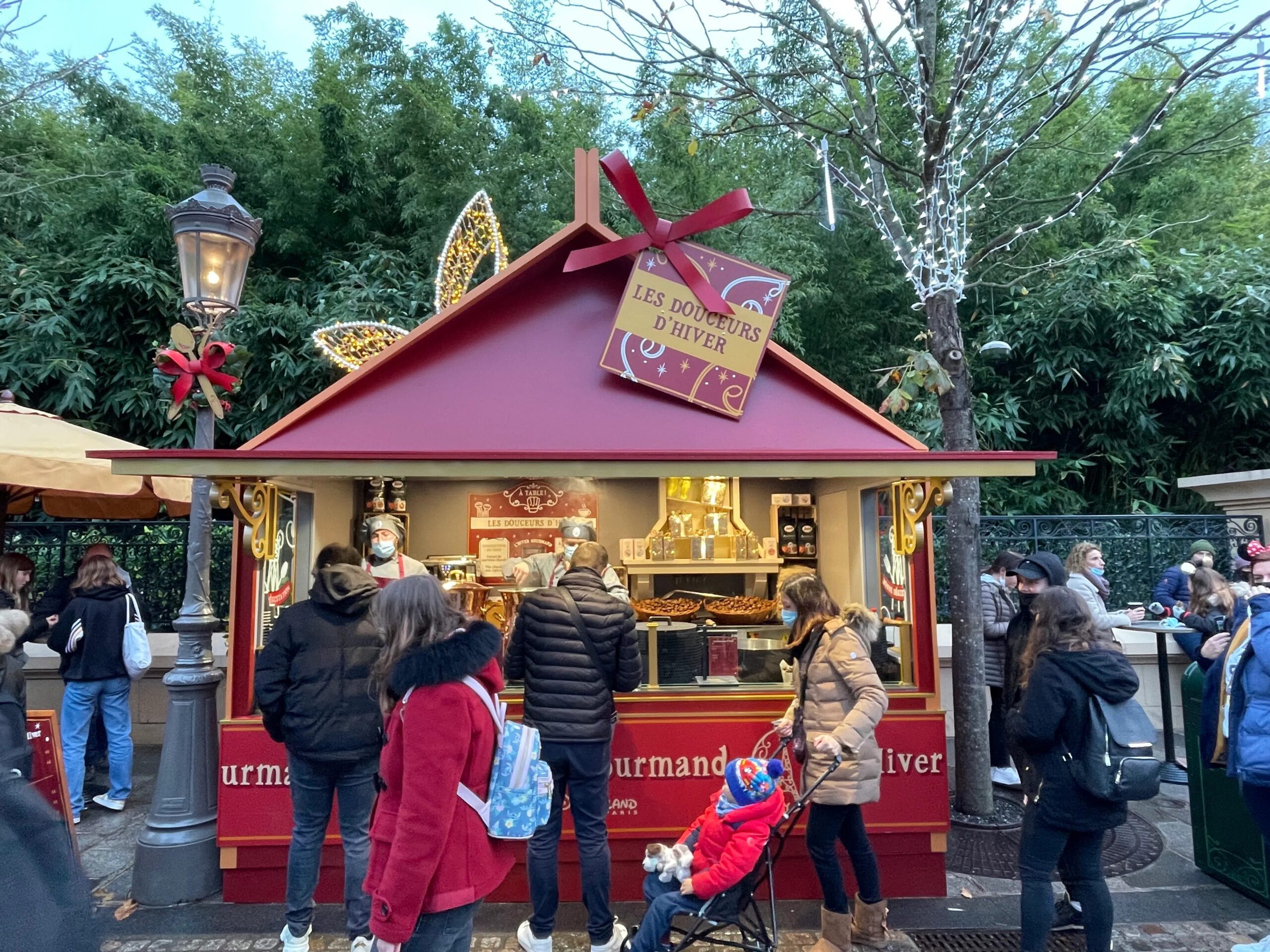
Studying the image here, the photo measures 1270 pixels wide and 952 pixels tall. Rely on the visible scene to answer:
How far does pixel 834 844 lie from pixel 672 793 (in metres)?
1.11

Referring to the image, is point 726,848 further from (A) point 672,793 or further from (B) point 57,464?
(B) point 57,464

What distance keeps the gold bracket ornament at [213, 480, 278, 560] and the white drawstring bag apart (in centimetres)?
202

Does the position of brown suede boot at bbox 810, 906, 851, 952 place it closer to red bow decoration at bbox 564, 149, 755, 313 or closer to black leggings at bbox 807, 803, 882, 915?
black leggings at bbox 807, 803, 882, 915

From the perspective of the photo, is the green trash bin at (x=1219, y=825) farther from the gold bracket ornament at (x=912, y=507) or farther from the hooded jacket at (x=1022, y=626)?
the gold bracket ornament at (x=912, y=507)

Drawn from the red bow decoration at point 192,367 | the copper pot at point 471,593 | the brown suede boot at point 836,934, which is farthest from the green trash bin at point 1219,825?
the red bow decoration at point 192,367

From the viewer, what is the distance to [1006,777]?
21.8 ft

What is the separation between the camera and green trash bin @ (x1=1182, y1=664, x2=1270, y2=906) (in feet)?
14.5

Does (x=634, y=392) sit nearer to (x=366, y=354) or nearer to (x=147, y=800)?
(x=366, y=354)

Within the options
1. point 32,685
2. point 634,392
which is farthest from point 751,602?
point 32,685

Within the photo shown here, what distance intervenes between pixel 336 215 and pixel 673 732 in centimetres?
1164

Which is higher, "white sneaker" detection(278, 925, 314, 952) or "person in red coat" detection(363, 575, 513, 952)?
"person in red coat" detection(363, 575, 513, 952)

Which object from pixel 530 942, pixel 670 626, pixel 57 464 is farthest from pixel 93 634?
pixel 670 626

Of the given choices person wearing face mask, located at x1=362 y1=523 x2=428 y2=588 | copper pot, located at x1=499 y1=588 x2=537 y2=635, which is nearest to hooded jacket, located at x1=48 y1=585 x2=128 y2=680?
person wearing face mask, located at x1=362 y1=523 x2=428 y2=588

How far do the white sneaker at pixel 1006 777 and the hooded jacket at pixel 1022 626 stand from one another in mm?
1584
